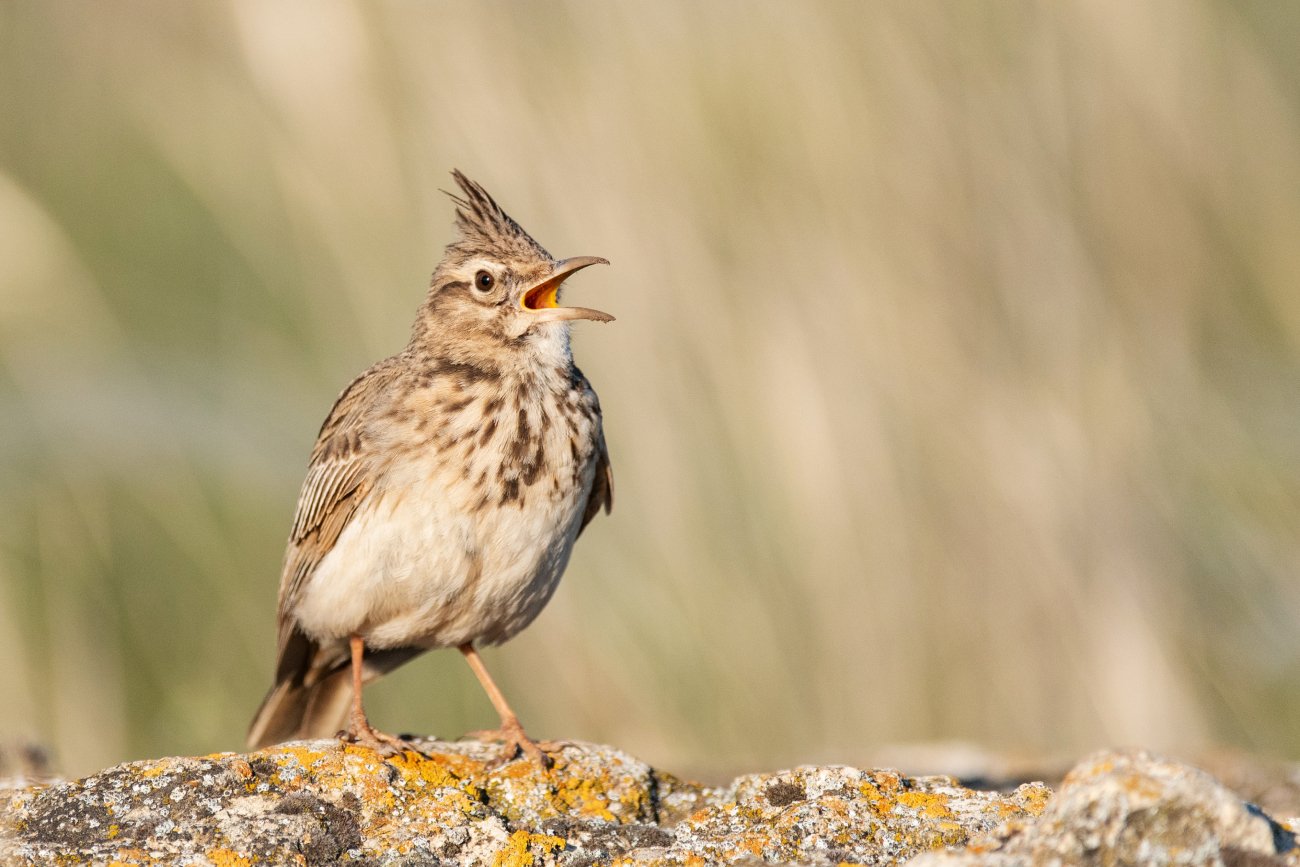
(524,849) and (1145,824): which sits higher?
(1145,824)

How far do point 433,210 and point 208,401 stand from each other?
1.76m

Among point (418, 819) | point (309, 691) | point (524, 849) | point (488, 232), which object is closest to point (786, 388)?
point (488, 232)

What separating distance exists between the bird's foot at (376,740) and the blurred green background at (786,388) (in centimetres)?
304

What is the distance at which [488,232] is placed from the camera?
5.20m

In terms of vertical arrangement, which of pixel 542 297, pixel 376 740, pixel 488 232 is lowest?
pixel 376 740

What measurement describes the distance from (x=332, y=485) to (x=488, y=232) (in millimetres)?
1002

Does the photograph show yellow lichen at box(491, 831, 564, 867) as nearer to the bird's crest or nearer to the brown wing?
the brown wing

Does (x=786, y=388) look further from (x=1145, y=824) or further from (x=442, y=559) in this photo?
(x=1145, y=824)

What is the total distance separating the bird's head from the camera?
5.06 metres

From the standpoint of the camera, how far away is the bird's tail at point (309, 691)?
5344 mm

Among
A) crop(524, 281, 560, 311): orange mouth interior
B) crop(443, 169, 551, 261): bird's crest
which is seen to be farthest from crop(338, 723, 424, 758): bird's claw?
crop(443, 169, 551, 261): bird's crest

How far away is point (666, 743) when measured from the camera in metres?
7.55

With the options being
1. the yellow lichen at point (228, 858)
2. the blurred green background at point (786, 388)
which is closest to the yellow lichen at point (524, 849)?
the yellow lichen at point (228, 858)

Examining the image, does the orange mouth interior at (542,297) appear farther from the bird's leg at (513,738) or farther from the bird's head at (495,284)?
the bird's leg at (513,738)
